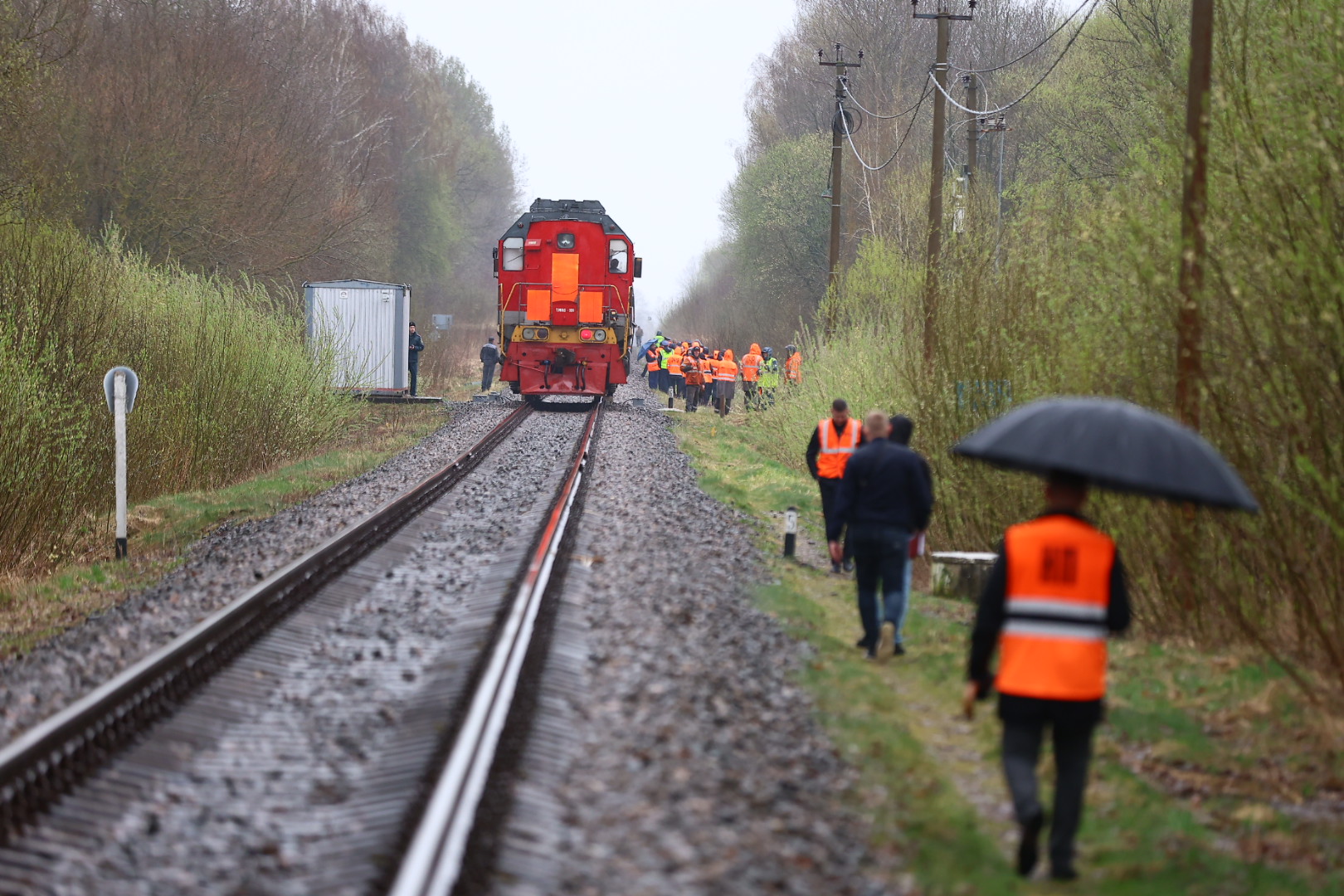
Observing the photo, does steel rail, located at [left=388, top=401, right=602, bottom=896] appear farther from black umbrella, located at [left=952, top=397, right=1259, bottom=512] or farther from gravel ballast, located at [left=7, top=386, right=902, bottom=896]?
black umbrella, located at [left=952, top=397, right=1259, bottom=512]

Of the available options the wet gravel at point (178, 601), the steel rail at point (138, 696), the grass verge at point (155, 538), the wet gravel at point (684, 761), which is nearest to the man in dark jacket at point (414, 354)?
the grass verge at point (155, 538)

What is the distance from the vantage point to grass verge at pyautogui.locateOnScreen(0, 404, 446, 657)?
10.8 m

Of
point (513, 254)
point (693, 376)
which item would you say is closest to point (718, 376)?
point (693, 376)

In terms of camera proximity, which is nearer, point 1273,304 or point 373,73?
point 1273,304

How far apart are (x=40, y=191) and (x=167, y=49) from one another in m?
15.8

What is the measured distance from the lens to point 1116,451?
15.8 ft

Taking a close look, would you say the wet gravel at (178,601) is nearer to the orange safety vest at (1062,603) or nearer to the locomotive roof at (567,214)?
the orange safety vest at (1062,603)

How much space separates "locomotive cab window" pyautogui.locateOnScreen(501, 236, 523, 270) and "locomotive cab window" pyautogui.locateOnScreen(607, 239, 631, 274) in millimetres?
1932

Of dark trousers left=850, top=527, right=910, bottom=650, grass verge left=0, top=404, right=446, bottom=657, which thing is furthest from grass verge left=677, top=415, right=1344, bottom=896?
grass verge left=0, top=404, right=446, bottom=657

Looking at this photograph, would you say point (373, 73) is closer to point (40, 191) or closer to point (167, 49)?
point (167, 49)

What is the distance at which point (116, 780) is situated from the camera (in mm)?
5934

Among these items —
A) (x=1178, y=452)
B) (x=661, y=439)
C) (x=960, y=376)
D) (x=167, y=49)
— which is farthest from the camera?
(x=167, y=49)

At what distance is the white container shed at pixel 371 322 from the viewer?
28.6 m

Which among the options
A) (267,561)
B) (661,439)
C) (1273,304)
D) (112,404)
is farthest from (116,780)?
(661,439)
